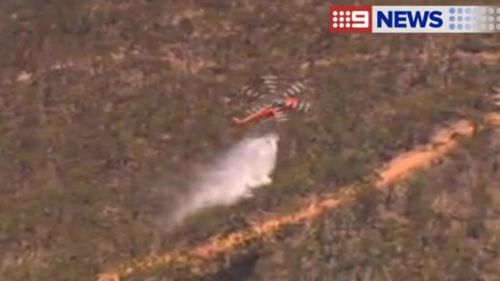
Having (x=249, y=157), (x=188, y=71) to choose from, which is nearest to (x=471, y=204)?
(x=249, y=157)

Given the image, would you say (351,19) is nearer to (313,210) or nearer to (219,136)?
(219,136)

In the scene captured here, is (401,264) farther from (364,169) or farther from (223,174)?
(223,174)

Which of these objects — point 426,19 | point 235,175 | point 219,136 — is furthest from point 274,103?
point 426,19

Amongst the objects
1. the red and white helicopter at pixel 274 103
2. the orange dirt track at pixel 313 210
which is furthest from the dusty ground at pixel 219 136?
the red and white helicopter at pixel 274 103


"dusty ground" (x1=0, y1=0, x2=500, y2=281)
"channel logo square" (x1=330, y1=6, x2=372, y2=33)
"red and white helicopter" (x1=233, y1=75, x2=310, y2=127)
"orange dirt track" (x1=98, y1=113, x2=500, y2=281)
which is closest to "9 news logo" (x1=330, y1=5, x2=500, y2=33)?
"channel logo square" (x1=330, y1=6, x2=372, y2=33)

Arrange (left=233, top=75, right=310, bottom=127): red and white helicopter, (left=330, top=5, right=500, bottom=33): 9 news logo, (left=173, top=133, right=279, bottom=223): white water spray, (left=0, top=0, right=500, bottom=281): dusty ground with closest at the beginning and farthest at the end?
(left=0, top=0, right=500, bottom=281): dusty ground < (left=173, top=133, right=279, bottom=223): white water spray < (left=233, top=75, right=310, bottom=127): red and white helicopter < (left=330, top=5, right=500, bottom=33): 9 news logo

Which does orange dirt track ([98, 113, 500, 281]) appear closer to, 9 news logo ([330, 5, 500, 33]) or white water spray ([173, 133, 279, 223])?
white water spray ([173, 133, 279, 223])
